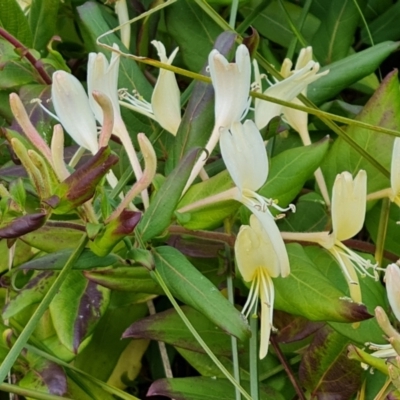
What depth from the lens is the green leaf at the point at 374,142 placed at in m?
0.71

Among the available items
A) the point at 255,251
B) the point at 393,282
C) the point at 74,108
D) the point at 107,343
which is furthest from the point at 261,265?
the point at 107,343

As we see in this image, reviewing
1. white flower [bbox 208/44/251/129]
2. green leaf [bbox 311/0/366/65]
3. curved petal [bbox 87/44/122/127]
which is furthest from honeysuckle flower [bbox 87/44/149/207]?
green leaf [bbox 311/0/366/65]

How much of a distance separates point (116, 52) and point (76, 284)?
28 cm

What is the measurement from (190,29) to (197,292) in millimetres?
451

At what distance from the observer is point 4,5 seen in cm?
80

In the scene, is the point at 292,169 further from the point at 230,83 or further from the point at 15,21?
the point at 15,21

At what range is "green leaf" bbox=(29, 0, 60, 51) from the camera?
0.84 metres

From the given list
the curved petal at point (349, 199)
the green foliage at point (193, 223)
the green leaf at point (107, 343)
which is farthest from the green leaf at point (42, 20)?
the curved petal at point (349, 199)

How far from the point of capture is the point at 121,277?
637mm

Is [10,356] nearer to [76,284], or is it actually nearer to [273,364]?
[76,284]

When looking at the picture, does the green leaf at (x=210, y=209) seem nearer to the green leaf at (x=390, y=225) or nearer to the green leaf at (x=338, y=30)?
the green leaf at (x=390, y=225)

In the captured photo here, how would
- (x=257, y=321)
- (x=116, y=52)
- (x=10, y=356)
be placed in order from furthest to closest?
(x=257, y=321)
(x=116, y=52)
(x=10, y=356)

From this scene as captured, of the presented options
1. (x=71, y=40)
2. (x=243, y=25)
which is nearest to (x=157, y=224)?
(x=243, y=25)

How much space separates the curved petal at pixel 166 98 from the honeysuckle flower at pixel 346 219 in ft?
0.59
